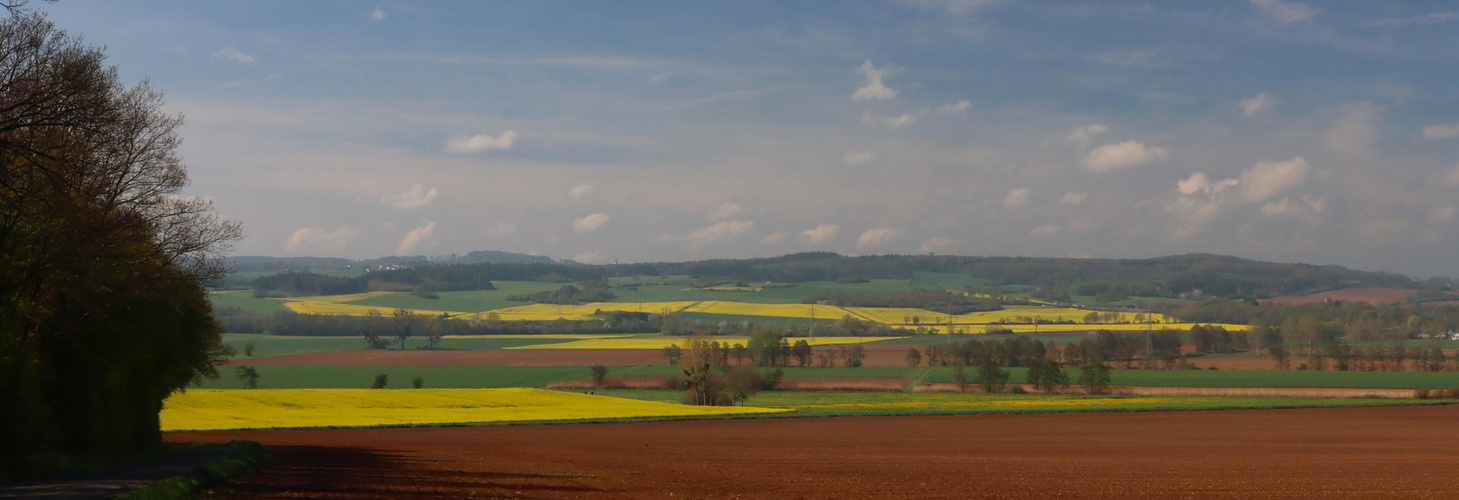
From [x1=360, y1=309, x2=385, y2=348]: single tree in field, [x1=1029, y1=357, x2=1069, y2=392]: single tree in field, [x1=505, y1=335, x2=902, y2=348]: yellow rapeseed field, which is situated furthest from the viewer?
[x1=505, y1=335, x2=902, y2=348]: yellow rapeseed field

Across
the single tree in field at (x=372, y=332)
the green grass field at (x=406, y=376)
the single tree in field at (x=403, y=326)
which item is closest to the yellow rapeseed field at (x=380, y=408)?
the green grass field at (x=406, y=376)

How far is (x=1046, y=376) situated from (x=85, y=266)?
77534 millimetres

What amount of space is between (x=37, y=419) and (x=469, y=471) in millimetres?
9801

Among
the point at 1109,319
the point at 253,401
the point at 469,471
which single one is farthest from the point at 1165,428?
the point at 1109,319

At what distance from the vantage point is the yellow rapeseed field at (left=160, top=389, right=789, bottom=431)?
52.9 metres

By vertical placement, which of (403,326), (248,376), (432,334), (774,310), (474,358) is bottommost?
(474,358)

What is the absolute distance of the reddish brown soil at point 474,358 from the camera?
108000 millimetres

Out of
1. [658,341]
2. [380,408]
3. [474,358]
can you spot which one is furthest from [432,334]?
[380,408]

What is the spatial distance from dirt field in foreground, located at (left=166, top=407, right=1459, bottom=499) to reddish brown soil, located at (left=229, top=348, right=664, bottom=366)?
5912 cm

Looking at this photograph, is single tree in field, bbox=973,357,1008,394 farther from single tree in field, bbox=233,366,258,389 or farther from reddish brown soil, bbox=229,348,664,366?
single tree in field, bbox=233,366,258,389

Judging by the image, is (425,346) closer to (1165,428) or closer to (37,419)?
(1165,428)

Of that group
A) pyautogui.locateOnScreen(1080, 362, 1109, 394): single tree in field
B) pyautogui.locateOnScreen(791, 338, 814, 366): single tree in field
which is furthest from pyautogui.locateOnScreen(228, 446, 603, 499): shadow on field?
pyautogui.locateOnScreen(791, 338, 814, 366): single tree in field

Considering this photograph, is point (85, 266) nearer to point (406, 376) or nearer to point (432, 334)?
point (406, 376)

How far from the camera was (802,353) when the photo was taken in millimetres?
112875
